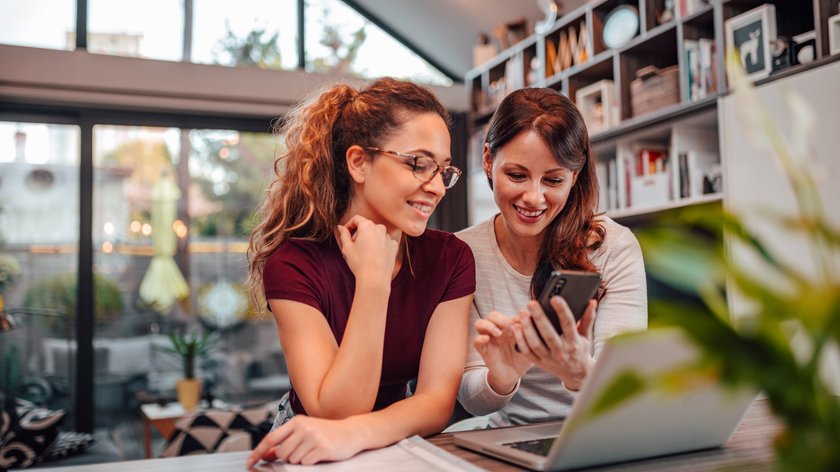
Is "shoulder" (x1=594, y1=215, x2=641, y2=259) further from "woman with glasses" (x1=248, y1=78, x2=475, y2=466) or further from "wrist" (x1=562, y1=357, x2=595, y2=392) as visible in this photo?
"wrist" (x1=562, y1=357, x2=595, y2=392)

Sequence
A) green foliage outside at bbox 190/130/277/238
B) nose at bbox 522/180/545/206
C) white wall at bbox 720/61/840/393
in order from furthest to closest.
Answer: green foliage outside at bbox 190/130/277/238 → white wall at bbox 720/61/840/393 → nose at bbox 522/180/545/206

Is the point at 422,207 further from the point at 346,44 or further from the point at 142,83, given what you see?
the point at 346,44

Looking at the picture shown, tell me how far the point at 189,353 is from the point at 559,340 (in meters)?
3.74

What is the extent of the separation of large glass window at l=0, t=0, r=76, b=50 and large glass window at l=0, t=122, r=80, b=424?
1.62 feet

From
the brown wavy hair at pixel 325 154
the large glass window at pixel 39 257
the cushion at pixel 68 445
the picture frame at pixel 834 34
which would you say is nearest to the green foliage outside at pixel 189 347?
the large glass window at pixel 39 257

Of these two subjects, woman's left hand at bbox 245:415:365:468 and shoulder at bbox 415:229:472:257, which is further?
shoulder at bbox 415:229:472:257

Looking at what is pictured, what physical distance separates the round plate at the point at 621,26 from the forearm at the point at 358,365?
258cm

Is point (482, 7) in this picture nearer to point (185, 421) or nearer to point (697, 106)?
point (697, 106)

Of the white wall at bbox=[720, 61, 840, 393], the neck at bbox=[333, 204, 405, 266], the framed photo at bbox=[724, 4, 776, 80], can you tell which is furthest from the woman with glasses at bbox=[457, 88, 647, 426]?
the framed photo at bbox=[724, 4, 776, 80]

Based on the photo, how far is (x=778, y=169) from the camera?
240cm

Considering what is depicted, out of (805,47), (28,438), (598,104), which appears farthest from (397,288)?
(598,104)

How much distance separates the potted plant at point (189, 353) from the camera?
4.29m

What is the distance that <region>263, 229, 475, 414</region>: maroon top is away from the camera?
141 cm

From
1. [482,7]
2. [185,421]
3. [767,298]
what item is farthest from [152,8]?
[767,298]
